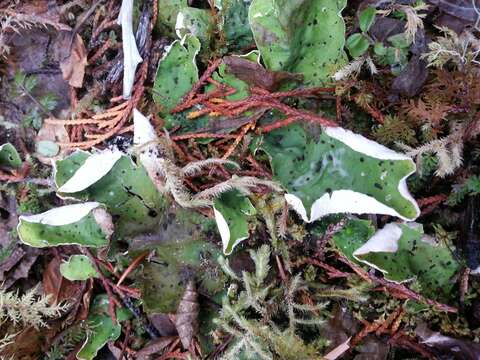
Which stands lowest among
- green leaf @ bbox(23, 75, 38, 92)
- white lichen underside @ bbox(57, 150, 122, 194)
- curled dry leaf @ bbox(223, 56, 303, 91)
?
white lichen underside @ bbox(57, 150, 122, 194)

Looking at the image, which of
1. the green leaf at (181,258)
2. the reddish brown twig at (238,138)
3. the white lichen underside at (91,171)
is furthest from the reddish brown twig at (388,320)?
the white lichen underside at (91,171)

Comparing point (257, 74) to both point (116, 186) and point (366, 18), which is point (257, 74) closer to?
point (366, 18)

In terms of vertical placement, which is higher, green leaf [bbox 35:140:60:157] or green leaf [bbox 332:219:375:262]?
Result: green leaf [bbox 35:140:60:157]

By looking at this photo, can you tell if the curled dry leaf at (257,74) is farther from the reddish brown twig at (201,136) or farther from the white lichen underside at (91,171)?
the white lichen underside at (91,171)

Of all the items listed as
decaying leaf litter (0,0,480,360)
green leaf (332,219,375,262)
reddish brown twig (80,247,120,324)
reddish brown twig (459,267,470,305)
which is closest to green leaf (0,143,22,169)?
decaying leaf litter (0,0,480,360)

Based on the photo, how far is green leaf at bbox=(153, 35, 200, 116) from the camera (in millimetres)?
1906

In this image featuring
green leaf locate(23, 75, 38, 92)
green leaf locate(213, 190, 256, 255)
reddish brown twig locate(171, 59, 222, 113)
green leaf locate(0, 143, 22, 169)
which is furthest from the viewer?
green leaf locate(23, 75, 38, 92)

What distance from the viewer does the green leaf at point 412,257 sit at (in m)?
1.70

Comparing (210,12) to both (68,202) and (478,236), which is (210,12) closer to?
(68,202)

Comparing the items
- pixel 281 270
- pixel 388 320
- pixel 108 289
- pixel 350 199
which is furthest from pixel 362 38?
pixel 108 289

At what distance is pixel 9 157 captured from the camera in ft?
7.02

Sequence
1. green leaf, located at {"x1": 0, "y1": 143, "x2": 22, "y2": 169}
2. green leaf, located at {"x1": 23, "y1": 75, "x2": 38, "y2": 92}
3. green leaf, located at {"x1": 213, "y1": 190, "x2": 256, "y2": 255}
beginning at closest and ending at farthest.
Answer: green leaf, located at {"x1": 213, "y1": 190, "x2": 256, "y2": 255} < green leaf, located at {"x1": 0, "y1": 143, "x2": 22, "y2": 169} < green leaf, located at {"x1": 23, "y1": 75, "x2": 38, "y2": 92}

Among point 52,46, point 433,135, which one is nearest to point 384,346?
point 433,135

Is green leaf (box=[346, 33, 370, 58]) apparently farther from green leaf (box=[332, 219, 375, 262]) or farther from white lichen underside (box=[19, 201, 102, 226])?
white lichen underside (box=[19, 201, 102, 226])
